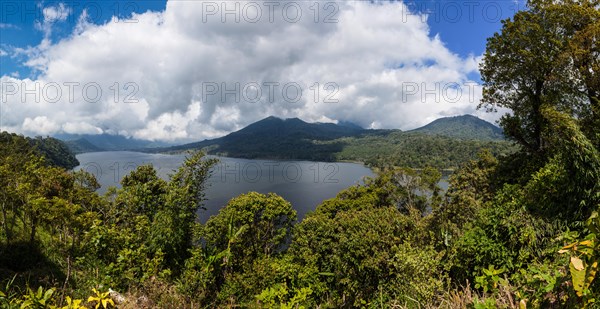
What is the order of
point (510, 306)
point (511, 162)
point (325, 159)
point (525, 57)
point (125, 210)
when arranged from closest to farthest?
point (510, 306), point (525, 57), point (511, 162), point (125, 210), point (325, 159)

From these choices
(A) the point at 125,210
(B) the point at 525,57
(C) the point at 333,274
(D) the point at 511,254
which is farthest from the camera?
(A) the point at 125,210

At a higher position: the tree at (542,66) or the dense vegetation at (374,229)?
the tree at (542,66)

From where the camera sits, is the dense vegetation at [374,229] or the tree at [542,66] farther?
the tree at [542,66]

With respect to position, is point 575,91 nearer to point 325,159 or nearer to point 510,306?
point 510,306

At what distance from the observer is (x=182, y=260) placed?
15.7 m

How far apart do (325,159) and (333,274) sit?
566 ft

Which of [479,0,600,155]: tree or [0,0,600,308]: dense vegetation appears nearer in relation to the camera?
[0,0,600,308]: dense vegetation

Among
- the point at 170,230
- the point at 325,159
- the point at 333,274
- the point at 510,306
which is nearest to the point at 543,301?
the point at 510,306

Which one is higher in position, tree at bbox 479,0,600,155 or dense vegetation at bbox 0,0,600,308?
tree at bbox 479,0,600,155

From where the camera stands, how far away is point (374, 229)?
13344mm

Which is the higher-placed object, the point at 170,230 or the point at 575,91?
the point at 575,91

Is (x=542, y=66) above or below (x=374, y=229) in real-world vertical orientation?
above

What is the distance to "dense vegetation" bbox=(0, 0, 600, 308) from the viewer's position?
7652mm

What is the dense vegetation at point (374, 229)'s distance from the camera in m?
7.65
